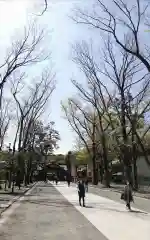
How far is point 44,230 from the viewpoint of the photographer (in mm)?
13695

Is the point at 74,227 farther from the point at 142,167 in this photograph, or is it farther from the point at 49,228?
the point at 142,167

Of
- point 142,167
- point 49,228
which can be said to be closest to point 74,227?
point 49,228

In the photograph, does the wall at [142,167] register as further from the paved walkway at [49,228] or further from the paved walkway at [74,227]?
the paved walkway at [49,228]

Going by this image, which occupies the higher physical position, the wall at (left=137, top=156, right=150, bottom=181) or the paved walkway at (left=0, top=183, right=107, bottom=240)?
the wall at (left=137, top=156, right=150, bottom=181)

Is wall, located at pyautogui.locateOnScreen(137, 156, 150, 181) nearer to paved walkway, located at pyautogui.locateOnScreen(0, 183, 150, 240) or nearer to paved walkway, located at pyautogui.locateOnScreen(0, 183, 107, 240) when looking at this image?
paved walkway, located at pyautogui.locateOnScreen(0, 183, 150, 240)

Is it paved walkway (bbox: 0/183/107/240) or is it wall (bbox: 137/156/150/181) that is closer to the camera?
paved walkway (bbox: 0/183/107/240)

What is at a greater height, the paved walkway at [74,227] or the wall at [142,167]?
the wall at [142,167]

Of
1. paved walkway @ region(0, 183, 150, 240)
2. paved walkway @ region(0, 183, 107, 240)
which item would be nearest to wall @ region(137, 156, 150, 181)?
paved walkway @ region(0, 183, 150, 240)

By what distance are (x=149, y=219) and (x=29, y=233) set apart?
5.60 meters

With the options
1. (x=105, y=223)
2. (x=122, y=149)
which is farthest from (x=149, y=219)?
(x=122, y=149)

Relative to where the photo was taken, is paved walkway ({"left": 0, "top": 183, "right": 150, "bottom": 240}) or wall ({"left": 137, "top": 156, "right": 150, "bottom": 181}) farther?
wall ({"left": 137, "top": 156, "right": 150, "bottom": 181})

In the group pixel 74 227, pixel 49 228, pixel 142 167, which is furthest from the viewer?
pixel 142 167

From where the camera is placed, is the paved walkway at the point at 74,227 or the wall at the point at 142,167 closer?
the paved walkway at the point at 74,227

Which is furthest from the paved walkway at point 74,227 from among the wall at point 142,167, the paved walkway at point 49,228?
the wall at point 142,167
